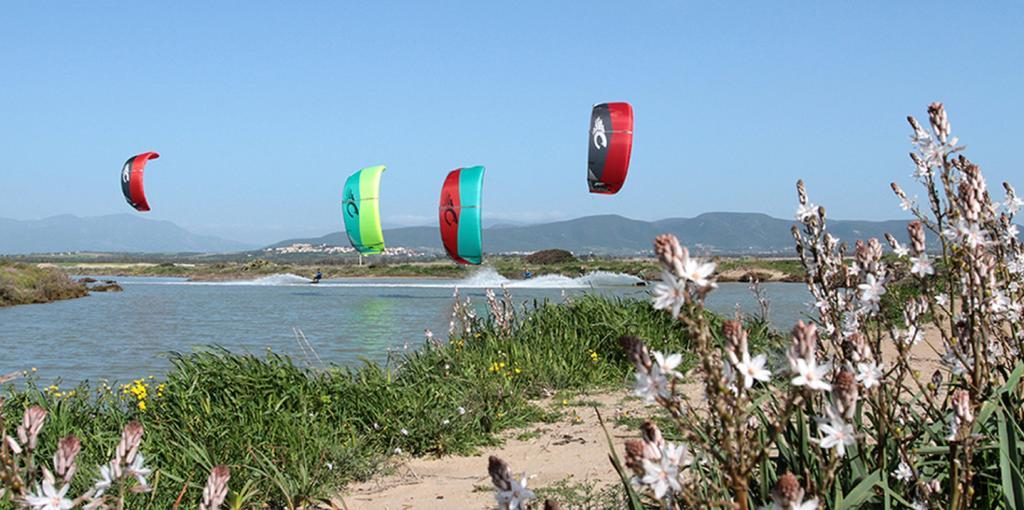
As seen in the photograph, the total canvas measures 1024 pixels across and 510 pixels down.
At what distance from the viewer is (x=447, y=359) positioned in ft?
23.0

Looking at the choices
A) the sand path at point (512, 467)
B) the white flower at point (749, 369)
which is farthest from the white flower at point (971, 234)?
the sand path at point (512, 467)

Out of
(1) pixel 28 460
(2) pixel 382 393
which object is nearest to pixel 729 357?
(1) pixel 28 460

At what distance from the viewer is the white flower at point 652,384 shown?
113cm

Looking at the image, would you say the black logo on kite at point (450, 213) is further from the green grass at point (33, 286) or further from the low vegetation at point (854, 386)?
the low vegetation at point (854, 386)

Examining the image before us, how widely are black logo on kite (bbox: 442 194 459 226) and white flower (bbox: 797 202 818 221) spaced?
20341mm

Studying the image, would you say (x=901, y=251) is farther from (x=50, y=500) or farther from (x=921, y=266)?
(x=50, y=500)

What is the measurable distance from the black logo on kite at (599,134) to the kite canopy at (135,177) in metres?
14.5

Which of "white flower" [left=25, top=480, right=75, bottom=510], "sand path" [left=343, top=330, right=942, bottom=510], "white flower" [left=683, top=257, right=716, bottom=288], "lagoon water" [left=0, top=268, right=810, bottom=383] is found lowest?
"lagoon water" [left=0, top=268, right=810, bottom=383]

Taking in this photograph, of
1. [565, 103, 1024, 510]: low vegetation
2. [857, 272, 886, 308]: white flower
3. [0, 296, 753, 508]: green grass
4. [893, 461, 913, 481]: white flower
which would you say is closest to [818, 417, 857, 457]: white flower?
[565, 103, 1024, 510]: low vegetation

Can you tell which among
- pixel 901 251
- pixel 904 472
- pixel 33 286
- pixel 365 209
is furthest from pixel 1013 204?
pixel 33 286

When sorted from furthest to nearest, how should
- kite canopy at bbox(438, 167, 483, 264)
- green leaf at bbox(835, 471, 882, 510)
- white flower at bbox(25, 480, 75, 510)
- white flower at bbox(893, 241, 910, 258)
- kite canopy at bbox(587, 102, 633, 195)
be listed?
kite canopy at bbox(438, 167, 483, 264), kite canopy at bbox(587, 102, 633, 195), white flower at bbox(893, 241, 910, 258), green leaf at bbox(835, 471, 882, 510), white flower at bbox(25, 480, 75, 510)

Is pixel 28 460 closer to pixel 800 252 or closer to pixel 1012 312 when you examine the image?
pixel 800 252

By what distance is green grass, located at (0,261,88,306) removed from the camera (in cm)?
2594

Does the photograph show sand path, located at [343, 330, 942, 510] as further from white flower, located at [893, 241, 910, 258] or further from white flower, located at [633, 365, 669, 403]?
white flower, located at [633, 365, 669, 403]
